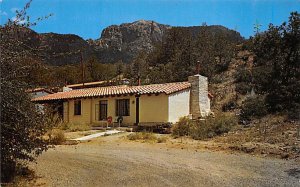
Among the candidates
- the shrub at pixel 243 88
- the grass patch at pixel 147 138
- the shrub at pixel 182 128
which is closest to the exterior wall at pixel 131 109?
the shrub at pixel 182 128

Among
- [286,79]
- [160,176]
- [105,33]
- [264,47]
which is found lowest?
[160,176]

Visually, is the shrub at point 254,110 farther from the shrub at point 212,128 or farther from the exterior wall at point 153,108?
the exterior wall at point 153,108

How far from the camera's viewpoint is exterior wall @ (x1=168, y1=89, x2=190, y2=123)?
81.6 ft

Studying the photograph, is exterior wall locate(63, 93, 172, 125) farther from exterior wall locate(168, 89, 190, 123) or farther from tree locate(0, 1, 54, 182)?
tree locate(0, 1, 54, 182)

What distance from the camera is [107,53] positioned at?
77.0 m

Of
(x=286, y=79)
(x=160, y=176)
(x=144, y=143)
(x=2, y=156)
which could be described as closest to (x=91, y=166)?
(x=160, y=176)

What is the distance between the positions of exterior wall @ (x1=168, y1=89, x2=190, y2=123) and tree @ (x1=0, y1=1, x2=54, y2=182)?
637 inches

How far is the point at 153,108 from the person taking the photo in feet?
83.0

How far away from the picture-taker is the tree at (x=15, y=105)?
8.18 meters

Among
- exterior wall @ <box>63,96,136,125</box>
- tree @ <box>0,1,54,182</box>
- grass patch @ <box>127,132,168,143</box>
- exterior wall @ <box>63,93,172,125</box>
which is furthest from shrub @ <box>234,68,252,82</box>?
tree @ <box>0,1,54,182</box>

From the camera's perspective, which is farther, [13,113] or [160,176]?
[160,176]

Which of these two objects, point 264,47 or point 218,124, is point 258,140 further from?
point 264,47

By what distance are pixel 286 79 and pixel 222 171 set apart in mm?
16281

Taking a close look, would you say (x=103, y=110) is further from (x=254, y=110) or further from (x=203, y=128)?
(x=254, y=110)
